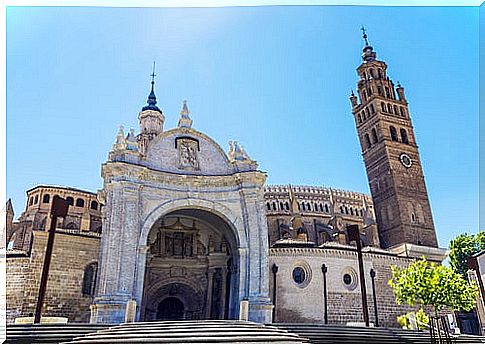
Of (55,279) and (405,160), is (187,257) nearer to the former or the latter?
(55,279)

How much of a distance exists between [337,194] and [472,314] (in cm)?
1259

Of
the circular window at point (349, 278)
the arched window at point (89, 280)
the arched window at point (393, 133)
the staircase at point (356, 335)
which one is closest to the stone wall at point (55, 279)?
the arched window at point (89, 280)

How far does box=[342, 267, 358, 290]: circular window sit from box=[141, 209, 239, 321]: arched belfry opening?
205 inches

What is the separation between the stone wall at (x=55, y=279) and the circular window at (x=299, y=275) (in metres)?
8.07

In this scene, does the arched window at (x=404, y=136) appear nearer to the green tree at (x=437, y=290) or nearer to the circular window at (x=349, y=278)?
the circular window at (x=349, y=278)

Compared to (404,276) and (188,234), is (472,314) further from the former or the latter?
(188,234)

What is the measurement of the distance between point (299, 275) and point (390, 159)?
573 inches

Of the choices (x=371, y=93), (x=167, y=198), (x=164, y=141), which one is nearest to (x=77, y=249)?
(x=167, y=198)

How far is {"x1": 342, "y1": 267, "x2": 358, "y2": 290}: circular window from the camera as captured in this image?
1812 centimetres

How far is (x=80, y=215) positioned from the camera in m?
25.9

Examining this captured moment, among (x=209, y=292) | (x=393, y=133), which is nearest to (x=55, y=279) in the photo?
(x=209, y=292)

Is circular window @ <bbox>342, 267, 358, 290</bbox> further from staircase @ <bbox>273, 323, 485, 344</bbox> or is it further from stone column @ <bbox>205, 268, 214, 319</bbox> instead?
staircase @ <bbox>273, 323, 485, 344</bbox>

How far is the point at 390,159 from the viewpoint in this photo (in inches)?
1137

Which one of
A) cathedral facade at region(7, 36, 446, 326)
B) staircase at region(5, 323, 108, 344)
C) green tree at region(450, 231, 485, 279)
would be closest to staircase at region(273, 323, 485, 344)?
cathedral facade at region(7, 36, 446, 326)
